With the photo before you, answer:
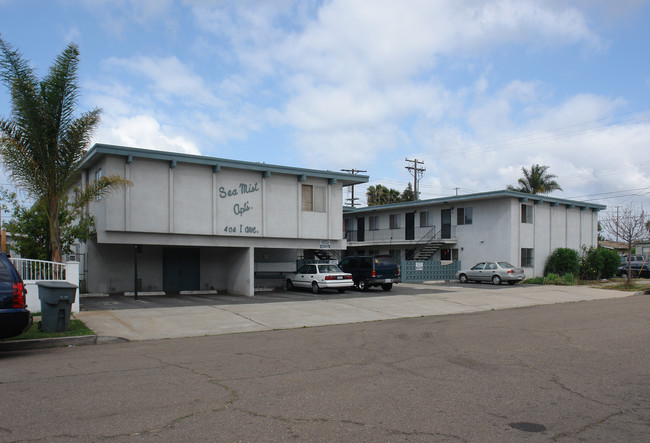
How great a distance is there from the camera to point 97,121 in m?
15.7

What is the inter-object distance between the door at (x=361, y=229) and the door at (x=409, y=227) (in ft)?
15.3

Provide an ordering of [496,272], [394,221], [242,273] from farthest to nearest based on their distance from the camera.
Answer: [394,221]
[496,272]
[242,273]

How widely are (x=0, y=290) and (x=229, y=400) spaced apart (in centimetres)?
517

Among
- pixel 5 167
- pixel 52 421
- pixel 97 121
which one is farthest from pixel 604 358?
pixel 5 167

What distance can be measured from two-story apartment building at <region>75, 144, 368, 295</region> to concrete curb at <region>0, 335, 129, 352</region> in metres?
8.57

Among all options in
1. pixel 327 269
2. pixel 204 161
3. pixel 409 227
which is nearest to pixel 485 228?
pixel 409 227

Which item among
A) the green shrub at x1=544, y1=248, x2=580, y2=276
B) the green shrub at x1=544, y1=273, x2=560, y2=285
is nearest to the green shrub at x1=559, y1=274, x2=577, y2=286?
the green shrub at x1=544, y1=273, x2=560, y2=285

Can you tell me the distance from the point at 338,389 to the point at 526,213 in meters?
31.8

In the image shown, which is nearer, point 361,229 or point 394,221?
point 394,221

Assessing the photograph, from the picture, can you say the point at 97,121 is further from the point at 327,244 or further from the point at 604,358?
the point at 604,358

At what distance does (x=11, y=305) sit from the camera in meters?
8.88

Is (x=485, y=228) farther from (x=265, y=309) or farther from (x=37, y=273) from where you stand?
(x=37, y=273)

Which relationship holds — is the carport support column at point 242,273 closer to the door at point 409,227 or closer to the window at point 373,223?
the door at point 409,227

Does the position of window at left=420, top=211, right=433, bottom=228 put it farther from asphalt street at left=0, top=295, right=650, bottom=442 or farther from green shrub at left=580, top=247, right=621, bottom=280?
asphalt street at left=0, top=295, right=650, bottom=442
